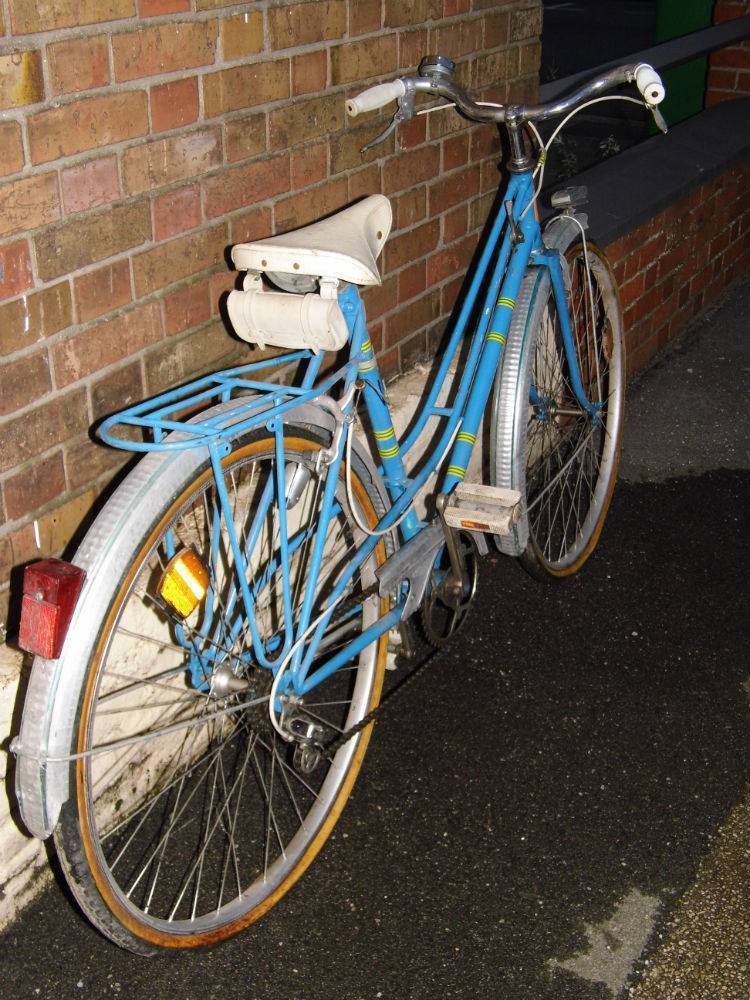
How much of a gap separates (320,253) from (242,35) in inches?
27.8

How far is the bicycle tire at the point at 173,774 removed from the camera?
6.91 feet

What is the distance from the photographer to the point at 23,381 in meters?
2.44

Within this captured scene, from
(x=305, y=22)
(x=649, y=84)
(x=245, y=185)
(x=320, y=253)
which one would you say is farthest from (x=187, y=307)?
(x=649, y=84)

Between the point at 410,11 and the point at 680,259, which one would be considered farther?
the point at 680,259

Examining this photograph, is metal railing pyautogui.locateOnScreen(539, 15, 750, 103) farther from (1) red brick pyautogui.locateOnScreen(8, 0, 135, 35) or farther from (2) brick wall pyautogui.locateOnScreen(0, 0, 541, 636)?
(1) red brick pyautogui.locateOnScreen(8, 0, 135, 35)

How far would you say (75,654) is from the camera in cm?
203

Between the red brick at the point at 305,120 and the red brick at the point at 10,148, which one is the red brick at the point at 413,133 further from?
the red brick at the point at 10,148

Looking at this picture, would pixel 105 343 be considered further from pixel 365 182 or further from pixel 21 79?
pixel 365 182

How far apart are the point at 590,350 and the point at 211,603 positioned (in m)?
1.87

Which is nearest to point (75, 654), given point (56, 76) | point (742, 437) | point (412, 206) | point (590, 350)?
point (56, 76)

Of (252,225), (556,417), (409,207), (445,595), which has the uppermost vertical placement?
(252,225)

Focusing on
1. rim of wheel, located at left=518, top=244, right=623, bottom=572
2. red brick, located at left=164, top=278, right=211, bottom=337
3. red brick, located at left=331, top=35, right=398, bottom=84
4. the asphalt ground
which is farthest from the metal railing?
red brick, located at left=164, top=278, right=211, bottom=337

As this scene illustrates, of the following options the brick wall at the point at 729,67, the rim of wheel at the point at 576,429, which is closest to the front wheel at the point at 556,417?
the rim of wheel at the point at 576,429

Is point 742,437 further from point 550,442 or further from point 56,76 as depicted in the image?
point 56,76
